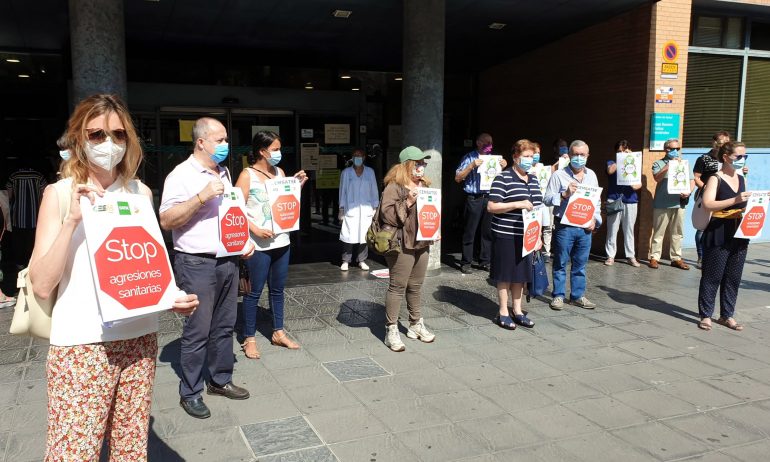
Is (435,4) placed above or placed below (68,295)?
above

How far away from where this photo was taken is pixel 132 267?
7.87 ft

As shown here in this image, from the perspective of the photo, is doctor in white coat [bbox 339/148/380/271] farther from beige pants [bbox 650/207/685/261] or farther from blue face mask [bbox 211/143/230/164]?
blue face mask [bbox 211/143/230/164]

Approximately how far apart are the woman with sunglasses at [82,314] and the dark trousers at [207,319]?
1.52 meters

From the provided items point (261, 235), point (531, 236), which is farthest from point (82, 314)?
point (531, 236)

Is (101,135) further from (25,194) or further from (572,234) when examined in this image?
(25,194)

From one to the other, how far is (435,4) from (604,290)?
15.4ft

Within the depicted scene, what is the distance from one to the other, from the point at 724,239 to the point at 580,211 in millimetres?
1480

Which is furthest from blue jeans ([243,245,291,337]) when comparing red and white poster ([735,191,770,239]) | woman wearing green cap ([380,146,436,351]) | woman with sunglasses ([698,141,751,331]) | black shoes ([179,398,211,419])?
red and white poster ([735,191,770,239])

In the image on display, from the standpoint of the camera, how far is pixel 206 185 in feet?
12.5

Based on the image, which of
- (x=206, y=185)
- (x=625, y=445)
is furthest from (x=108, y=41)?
(x=625, y=445)

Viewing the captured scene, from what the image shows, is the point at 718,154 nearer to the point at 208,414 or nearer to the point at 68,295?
the point at 208,414

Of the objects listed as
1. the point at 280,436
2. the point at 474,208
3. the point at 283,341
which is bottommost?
the point at 280,436

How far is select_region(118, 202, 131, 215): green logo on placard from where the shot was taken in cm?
239

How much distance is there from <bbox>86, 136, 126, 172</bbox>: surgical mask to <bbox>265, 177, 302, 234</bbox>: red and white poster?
102 inches
